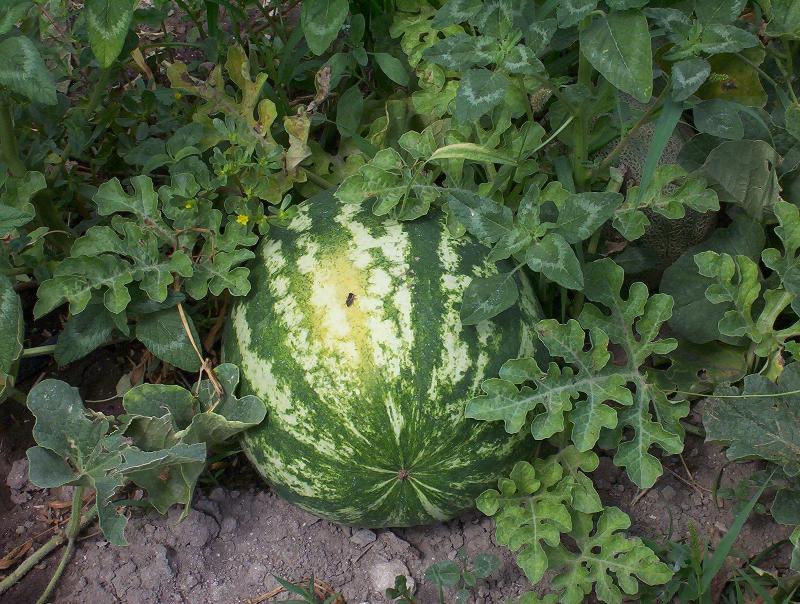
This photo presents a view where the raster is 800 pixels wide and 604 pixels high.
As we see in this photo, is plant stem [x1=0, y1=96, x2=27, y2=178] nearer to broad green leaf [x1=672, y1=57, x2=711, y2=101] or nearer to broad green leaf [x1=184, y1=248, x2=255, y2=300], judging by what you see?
broad green leaf [x1=184, y1=248, x2=255, y2=300]

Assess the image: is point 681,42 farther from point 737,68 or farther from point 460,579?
point 460,579

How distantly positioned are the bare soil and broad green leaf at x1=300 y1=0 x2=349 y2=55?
1240mm

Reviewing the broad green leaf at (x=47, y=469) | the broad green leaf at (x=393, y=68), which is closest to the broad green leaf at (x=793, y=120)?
the broad green leaf at (x=393, y=68)

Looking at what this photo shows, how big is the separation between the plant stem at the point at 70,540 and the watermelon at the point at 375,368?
478mm

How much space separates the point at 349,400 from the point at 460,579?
1.94ft

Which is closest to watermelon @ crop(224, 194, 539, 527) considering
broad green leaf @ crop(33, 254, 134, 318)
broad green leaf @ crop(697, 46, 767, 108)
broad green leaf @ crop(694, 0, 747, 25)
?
broad green leaf @ crop(33, 254, 134, 318)

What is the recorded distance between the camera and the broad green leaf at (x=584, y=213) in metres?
2.09

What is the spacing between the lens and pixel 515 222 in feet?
7.01

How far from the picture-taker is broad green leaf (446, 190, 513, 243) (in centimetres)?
211

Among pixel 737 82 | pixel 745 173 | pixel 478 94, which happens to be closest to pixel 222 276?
pixel 478 94

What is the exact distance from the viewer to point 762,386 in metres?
2.19

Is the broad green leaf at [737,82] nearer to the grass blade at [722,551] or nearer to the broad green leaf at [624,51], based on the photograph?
the broad green leaf at [624,51]

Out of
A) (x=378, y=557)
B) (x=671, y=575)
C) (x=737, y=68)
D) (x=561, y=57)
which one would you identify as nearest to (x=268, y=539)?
(x=378, y=557)

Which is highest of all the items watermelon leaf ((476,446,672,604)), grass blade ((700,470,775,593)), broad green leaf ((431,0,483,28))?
broad green leaf ((431,0,483,28))
